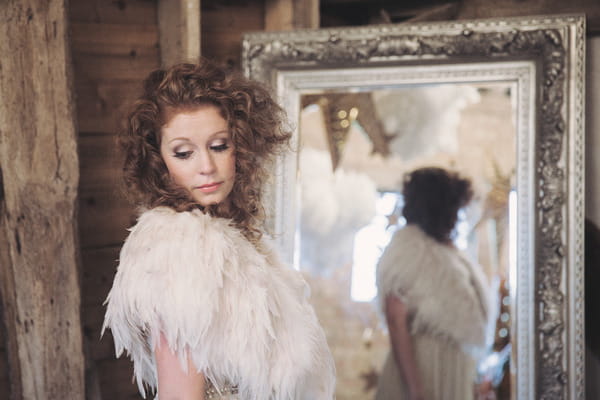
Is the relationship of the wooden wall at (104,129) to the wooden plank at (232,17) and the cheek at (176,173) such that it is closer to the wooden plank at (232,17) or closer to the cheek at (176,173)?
the wooden plank at (232,17)

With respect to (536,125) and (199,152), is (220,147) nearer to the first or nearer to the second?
(199,152)

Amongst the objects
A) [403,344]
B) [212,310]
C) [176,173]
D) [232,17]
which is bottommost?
[403,344]

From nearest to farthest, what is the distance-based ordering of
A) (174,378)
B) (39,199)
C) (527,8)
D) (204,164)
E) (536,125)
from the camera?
(174,378) < (204,164) < (39,199) < (536,125) < (527,8)

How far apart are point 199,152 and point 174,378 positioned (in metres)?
0.43

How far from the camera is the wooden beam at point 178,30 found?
2.03 meters

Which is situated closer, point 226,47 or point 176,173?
point 176,173

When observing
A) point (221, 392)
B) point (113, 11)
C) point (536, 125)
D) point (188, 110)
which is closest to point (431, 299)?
point (536, 125)

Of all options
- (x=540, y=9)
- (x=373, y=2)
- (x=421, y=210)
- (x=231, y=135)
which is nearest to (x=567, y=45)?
(x=540, y=9)

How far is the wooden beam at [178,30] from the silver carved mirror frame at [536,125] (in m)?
0.35

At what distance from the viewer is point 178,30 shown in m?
2.07

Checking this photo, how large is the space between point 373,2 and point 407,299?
1046 millimetres

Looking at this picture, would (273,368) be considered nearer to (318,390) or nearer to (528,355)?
(318,390)

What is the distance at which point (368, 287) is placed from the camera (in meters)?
2.10

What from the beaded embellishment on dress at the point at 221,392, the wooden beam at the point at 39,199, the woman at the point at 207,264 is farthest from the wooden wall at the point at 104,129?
the beaded embellishment on dress at the point at 221,392
